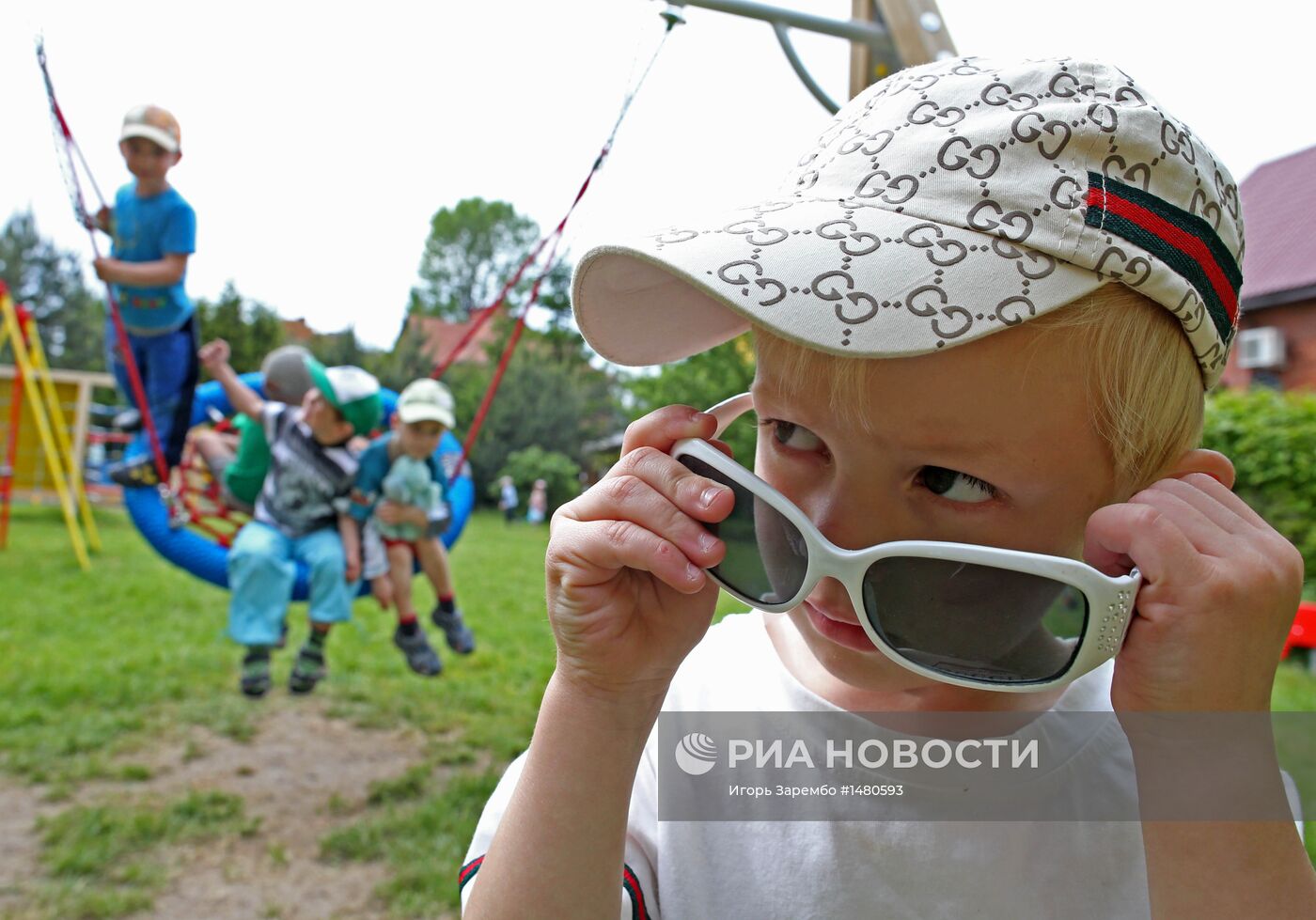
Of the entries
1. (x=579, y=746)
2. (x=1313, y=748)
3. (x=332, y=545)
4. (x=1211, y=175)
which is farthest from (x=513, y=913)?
(x=332, y=545)

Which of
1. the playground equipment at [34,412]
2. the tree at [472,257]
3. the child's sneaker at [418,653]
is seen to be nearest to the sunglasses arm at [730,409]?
the child's sneaker at [418,653]

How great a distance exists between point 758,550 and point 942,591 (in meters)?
0.16

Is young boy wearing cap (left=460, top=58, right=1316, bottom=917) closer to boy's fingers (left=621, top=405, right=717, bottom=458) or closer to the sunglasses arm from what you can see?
boy's fingers (left=621, top=405, right=717, bottom=458)

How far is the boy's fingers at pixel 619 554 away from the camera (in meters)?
0.83

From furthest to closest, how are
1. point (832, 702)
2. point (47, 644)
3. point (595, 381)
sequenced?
point (595, 381)
point (47, 644)
point (832, 702)

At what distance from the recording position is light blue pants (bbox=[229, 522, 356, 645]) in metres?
3.61

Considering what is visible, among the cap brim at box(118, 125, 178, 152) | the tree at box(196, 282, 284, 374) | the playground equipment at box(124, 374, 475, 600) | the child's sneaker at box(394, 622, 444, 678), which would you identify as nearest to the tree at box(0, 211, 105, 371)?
the tree at box(196, 282, 284, 374)

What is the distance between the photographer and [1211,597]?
75 centimetres

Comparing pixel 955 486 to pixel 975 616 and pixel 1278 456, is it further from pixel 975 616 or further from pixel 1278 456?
pixel 1278 456

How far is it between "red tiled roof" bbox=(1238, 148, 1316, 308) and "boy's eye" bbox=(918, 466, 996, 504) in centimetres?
161

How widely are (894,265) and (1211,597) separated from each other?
36cm

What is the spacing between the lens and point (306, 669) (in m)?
3.97

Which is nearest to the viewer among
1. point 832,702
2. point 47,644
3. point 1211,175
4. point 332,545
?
point 1211,175

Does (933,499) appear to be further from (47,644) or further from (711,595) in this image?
Result: (47,644)
